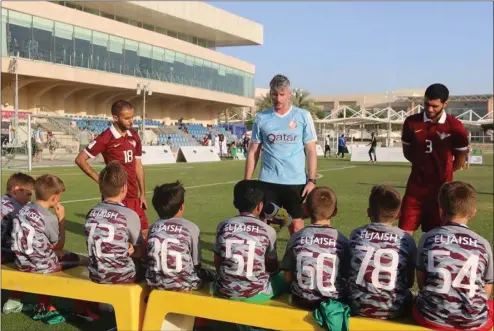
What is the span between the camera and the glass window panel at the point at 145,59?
49.8 metres

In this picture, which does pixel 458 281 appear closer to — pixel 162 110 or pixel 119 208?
pixel 119 208

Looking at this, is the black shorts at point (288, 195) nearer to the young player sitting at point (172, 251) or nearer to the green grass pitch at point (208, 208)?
the young player sitting at point (172, 251)

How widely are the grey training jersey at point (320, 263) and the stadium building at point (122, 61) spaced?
25660 mm

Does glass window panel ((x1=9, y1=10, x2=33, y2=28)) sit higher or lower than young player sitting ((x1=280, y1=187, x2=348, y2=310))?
higher

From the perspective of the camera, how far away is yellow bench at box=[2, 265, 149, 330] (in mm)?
4133

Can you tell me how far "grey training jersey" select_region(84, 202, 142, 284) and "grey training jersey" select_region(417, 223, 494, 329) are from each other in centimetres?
230

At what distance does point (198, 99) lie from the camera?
190ft

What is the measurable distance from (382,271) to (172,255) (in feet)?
5.11

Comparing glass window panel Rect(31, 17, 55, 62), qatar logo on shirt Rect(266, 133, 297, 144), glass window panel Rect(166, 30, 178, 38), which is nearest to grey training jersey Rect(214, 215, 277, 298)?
qatar logo on shirt Rect(266, 133, 297, 144)

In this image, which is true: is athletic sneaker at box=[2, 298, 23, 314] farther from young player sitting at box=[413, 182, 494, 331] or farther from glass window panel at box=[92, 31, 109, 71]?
glass window panel at box=[92, 31, 109, 71]

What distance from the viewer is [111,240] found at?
427 centimetres

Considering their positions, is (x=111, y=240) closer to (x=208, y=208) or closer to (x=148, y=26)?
(x=208, y=208)

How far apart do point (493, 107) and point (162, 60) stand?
6476 cm

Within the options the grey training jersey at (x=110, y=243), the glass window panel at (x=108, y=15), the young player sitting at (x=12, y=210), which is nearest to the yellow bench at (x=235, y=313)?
the grey training jersey at (x=110, y=243)
